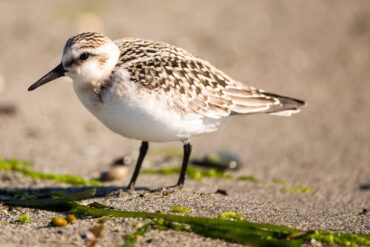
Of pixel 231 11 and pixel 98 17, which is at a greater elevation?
pixel 231 11

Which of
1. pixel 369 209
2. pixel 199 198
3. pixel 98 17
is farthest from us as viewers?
pixel 98 17

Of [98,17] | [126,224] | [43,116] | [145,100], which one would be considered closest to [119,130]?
[145,100]

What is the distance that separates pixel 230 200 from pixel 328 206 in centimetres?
105

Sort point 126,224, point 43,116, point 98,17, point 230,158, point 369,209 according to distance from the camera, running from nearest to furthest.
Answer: point 126,224
point 369,209
point 230,158
point 43,116
point 98,17

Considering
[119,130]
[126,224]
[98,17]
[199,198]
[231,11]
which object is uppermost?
[231,11]

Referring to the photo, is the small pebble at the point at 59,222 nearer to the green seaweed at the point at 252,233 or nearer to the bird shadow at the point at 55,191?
the green seaweed at the point at 252,233

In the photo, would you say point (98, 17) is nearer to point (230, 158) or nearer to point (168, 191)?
point (230, 158)

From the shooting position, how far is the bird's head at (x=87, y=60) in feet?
18.3

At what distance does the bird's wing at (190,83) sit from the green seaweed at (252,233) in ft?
4.49

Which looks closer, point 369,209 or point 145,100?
point 145,100

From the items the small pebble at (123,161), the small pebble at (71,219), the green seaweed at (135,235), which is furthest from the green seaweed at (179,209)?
the small pebble at (123,161)

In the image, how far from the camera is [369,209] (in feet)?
19.1

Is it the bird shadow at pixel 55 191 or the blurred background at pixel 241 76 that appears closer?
the bird shadow at pixel 55 191

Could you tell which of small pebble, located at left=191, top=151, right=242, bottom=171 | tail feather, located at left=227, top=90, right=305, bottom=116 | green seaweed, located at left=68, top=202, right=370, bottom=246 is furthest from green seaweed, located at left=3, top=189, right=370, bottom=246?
small pebble, located at left=191, top=151, right=242, bottom=171
